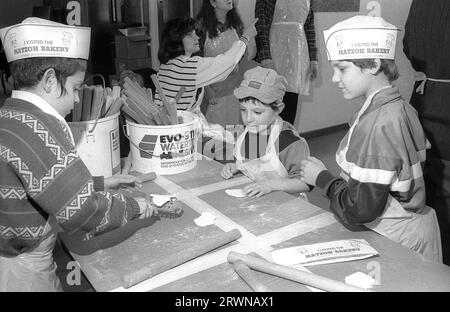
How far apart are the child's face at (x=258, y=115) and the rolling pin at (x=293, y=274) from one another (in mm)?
801

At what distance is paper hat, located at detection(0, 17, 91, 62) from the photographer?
41.0 inches

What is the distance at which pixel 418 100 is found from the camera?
202 cm

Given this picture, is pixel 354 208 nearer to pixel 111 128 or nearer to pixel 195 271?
pixel 195 271

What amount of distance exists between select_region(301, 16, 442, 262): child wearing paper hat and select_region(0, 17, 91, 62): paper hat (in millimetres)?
694

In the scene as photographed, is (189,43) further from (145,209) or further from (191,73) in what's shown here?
(145,209)

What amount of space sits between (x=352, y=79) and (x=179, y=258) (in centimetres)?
68

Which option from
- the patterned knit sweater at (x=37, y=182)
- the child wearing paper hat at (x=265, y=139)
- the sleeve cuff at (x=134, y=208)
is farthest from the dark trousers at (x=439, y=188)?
the patterned knit sweater at (x=37, y=182)

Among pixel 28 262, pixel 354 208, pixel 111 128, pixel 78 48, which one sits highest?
pixel 78 48

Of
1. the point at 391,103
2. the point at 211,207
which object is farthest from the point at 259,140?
the point at 391,103

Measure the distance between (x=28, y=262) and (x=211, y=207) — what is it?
494 mm

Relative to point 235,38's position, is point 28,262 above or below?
below

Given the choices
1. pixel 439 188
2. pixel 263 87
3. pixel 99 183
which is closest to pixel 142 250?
pixel 99 183

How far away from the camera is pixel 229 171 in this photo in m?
1.52
